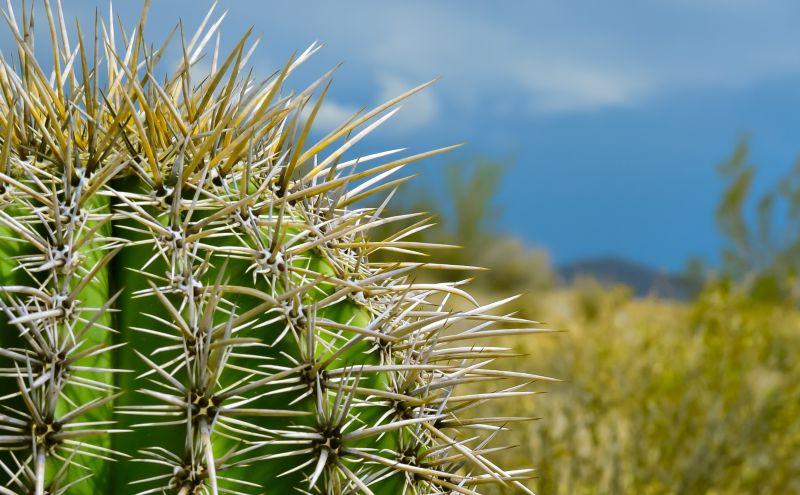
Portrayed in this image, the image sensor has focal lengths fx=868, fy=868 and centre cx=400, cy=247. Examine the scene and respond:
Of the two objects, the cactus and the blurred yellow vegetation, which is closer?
the cactus

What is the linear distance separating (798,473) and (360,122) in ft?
15.0

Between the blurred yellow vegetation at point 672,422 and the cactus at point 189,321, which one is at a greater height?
the blurred yellow vegetation at point 672,422

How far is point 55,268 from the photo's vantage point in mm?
1368

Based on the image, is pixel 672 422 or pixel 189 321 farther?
pixel 672 422

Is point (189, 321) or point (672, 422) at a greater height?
point (672, 422)

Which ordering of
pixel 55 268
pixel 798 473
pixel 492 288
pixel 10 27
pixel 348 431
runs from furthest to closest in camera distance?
pixel 492 288 < pixel 798 473 < pixel 10 27 < pixel 348 431 < pixel 55 268

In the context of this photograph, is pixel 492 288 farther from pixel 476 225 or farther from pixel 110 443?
pixel 110 443

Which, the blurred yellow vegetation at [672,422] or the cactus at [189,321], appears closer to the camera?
the cactus at [189,321]

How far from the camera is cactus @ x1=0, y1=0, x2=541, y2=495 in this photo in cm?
134

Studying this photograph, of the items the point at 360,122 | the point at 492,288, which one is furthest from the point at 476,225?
the point at 360,122

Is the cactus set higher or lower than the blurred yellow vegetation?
lower

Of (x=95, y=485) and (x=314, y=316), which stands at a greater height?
(x=314, y=316)

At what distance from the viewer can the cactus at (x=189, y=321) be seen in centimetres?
134

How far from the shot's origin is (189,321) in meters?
1.35
